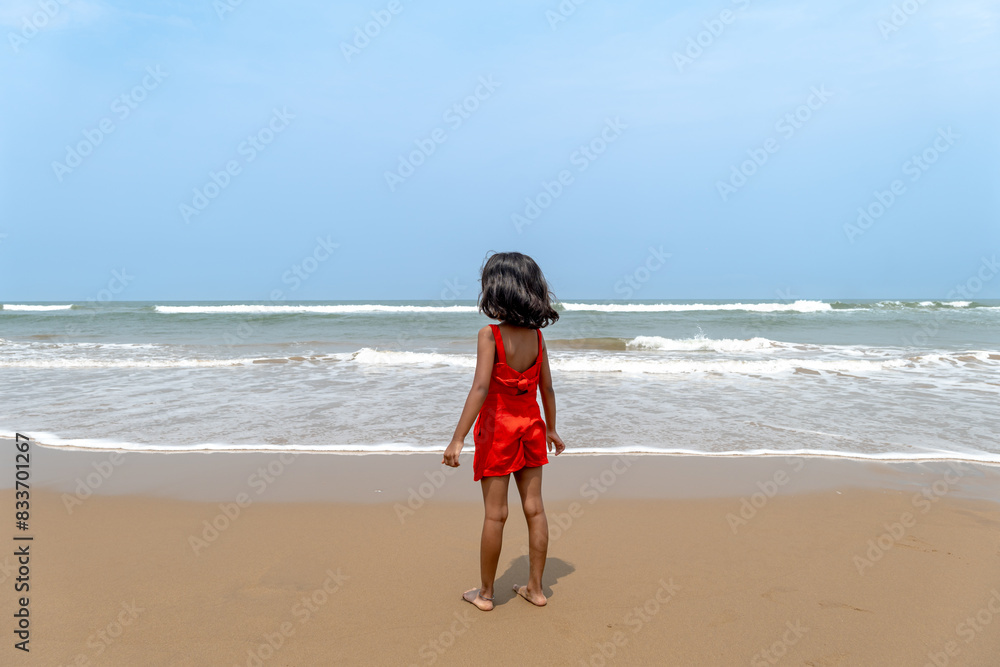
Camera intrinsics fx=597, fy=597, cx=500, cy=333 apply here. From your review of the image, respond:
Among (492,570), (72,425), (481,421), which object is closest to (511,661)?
(492,570)

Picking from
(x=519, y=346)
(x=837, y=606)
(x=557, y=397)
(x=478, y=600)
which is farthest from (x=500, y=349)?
(x=557, y=397)

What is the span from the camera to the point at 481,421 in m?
2.70

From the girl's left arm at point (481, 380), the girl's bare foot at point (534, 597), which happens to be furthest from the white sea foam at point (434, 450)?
the girl's left arm at point (481, 380)

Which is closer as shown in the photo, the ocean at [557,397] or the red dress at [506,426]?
the red dress at [506,426]

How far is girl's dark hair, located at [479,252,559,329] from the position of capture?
2586 mm

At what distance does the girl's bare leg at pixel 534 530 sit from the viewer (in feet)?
8.78

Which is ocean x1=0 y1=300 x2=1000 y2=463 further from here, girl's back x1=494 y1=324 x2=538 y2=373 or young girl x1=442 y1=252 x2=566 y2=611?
girl's back x1=494 y1=324 x2=538 y2=373

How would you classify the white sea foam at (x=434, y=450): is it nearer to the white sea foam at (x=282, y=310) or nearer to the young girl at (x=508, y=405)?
the young girl at (x=508, y=405)

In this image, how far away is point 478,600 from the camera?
2635mm

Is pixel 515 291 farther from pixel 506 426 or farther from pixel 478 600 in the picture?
pixel 478 600

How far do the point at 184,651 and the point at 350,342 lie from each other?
1639cm

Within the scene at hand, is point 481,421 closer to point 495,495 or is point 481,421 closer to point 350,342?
point 495,495

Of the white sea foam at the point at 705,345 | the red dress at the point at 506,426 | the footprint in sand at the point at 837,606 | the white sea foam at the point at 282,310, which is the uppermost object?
Result: the red dress at the point at 506,426

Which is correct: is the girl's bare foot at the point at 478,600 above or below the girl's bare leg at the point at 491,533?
below
